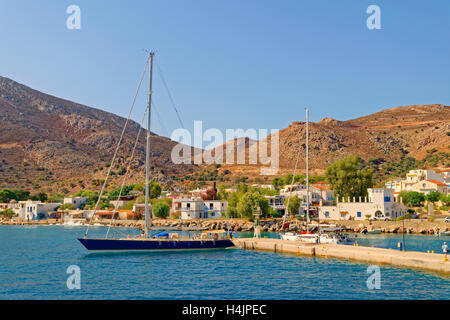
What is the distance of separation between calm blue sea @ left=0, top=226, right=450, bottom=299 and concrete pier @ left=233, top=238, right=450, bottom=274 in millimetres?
896

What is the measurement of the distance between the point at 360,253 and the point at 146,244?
67.5 feet

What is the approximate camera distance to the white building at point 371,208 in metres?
77.3

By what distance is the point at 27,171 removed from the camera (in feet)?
538

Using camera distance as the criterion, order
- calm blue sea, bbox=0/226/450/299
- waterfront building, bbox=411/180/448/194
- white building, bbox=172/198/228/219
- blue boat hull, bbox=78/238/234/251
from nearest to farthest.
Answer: calm blue sea, bbox=0/226/450/299 → blue boat hull, bbox=78/238/234/251 → white building, bbox=172/198/228/219 → waterfront building, bbox=411/180/448/194

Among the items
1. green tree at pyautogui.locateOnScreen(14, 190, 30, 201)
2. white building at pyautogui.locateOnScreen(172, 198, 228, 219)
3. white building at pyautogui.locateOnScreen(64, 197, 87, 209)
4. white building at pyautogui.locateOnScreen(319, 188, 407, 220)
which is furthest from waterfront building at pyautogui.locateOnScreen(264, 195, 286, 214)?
green tree at pyautogui.locateOnScreen(14, 190, 30, 201)

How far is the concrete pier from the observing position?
3108cm

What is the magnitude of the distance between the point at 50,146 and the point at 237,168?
84.4 metres

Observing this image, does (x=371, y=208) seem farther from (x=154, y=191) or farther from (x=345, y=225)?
(x=154, y=191)

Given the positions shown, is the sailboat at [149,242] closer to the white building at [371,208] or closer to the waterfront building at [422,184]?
the white building at [371,208]

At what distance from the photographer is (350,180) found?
88812mm

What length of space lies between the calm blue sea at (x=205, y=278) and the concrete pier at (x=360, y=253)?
0.90 m

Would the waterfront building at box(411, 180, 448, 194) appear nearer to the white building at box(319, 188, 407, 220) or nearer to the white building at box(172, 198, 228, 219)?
the white building at box(319, 188, 407, 220)

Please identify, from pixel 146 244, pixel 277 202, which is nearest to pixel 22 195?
pixel 277 202
